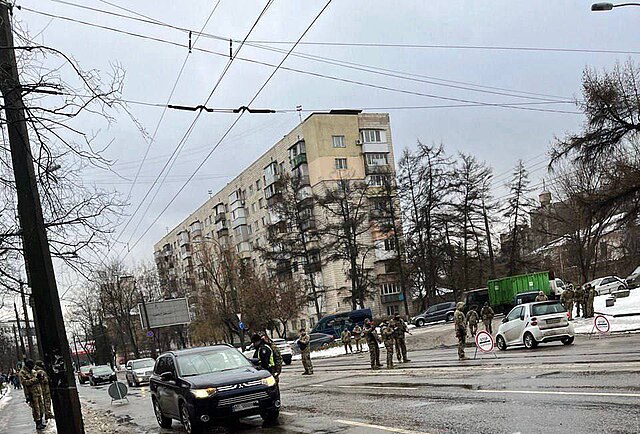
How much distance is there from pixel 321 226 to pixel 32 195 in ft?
174

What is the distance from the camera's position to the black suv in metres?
11.9

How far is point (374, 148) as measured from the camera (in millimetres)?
76562

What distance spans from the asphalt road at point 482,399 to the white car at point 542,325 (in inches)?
108

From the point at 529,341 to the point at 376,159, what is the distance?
53886mm

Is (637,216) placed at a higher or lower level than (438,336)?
higher

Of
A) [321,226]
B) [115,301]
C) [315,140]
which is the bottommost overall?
[115,301]

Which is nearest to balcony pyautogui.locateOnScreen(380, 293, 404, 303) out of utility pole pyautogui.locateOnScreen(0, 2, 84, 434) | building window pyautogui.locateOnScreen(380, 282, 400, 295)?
building window pyautogui.locateOnScreen(380, 282, 400, 295)

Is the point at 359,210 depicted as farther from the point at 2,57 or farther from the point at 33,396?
the point at 2,57

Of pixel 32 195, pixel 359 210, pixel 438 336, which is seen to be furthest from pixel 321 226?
pixel 32 195

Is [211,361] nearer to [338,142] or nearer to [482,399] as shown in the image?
[482,399]

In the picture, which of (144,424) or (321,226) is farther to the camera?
(321,226)

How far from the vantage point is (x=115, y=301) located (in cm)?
7838

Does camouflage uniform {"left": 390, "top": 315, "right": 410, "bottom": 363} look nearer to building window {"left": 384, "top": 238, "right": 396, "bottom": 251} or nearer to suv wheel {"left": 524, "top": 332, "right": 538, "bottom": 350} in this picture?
suv wheel {"left": 524, "top": 332, "right": 538, "bottom": 350}

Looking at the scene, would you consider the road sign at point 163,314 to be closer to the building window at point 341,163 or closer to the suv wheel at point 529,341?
the building window at point 341,163
